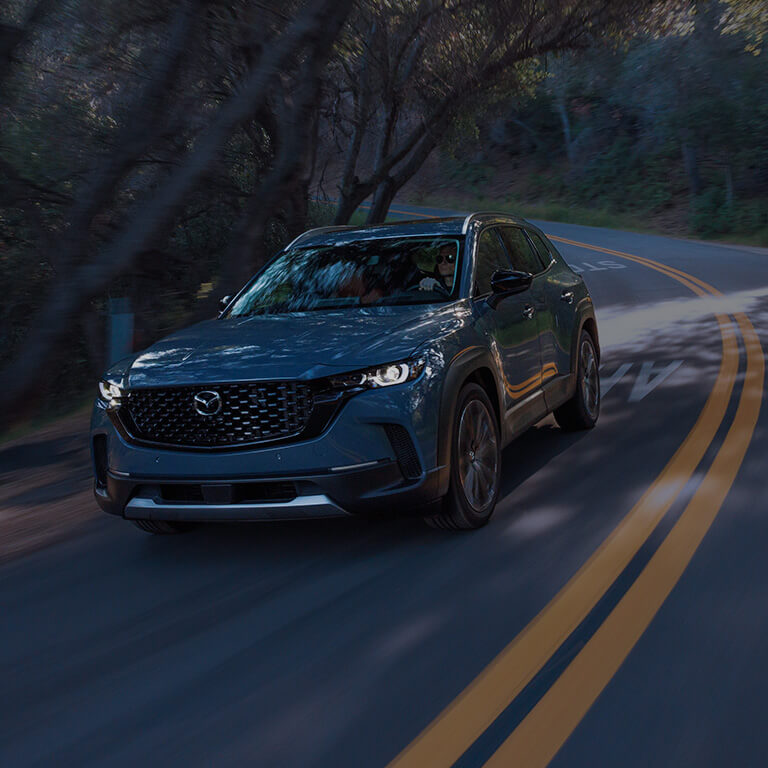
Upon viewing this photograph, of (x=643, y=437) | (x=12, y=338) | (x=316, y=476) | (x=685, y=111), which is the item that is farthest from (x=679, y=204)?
(x=316, y=476)

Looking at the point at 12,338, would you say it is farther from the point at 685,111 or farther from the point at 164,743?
the point at 685,111

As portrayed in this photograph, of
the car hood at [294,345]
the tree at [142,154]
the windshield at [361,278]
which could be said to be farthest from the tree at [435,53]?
the car hood at [294,345]

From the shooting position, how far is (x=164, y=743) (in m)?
3.37

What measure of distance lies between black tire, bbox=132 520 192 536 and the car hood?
927mm

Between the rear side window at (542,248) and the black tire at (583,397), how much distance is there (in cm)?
65

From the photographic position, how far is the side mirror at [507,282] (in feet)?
20.1

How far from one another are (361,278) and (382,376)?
1621 millimetres

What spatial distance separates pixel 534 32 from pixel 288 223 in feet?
21.3

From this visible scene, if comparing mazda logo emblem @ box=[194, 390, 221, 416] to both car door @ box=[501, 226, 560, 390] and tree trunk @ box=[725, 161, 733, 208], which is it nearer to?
car door @ box=[501, 226, 560, 390]

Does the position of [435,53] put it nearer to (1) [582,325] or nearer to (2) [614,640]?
(1) [582,325]

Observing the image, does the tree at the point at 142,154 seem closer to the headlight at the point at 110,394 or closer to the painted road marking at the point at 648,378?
the headlight at the point at 110,394

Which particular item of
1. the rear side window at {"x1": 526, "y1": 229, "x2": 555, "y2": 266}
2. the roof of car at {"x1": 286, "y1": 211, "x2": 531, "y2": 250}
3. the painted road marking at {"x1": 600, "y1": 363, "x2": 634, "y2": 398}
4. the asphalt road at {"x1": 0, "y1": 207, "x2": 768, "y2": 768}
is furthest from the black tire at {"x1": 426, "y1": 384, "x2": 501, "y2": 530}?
the painted road marking at {"x1": 600, "y1": 363, "x2": 634, "y2": 398}

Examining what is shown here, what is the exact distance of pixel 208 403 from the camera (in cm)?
492

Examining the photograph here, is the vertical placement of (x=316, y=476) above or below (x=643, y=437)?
above
